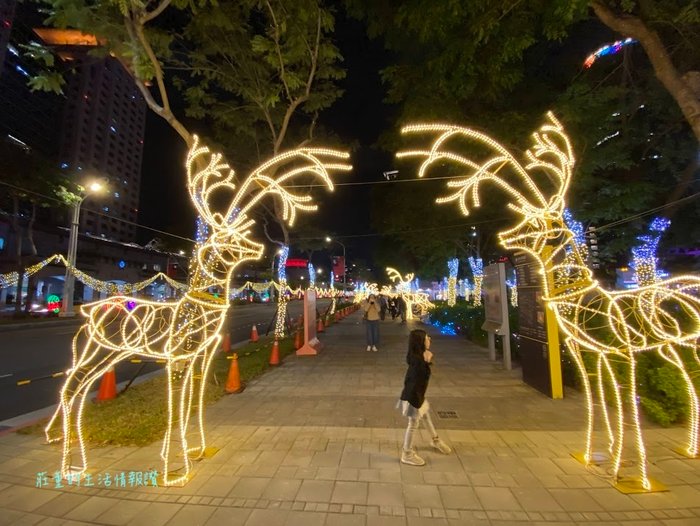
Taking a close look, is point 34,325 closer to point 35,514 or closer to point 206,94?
point 206,94

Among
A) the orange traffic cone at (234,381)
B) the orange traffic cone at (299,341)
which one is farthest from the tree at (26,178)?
the orange traffic cone at (234,381)

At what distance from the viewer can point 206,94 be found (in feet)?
31.4

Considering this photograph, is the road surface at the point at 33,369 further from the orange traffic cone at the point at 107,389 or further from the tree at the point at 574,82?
the tree at the point at 574,82

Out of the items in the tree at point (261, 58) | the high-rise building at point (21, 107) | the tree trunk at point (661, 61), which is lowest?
the tree trunk at point (661, 61)

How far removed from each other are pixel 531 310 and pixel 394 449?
4.28 metres

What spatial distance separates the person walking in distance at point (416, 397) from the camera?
4.02 metres

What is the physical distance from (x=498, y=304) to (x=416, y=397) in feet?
18.4

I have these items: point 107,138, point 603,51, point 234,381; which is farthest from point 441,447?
point 107,138

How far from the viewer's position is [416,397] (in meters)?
4.07

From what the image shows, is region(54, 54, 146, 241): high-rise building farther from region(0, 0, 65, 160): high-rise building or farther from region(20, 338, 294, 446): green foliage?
region(20, 338, 294, 446): green foliage

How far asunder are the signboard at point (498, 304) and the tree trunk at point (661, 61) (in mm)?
4228

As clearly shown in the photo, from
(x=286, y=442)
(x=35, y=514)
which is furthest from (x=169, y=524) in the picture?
(x=286, y=442)

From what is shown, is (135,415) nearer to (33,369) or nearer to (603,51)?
(33,369)

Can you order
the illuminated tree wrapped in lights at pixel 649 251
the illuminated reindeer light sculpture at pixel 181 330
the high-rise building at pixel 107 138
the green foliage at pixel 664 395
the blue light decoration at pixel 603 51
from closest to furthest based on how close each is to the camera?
the illuminated reindeer light sculpture at pixel 181 330
the green foliage at pixel 664 395
the blue light decoration at pixel 603 51
the illuminated tree wrapped in lights at pixel 649 251
the high-rise building at pixel 107 138
